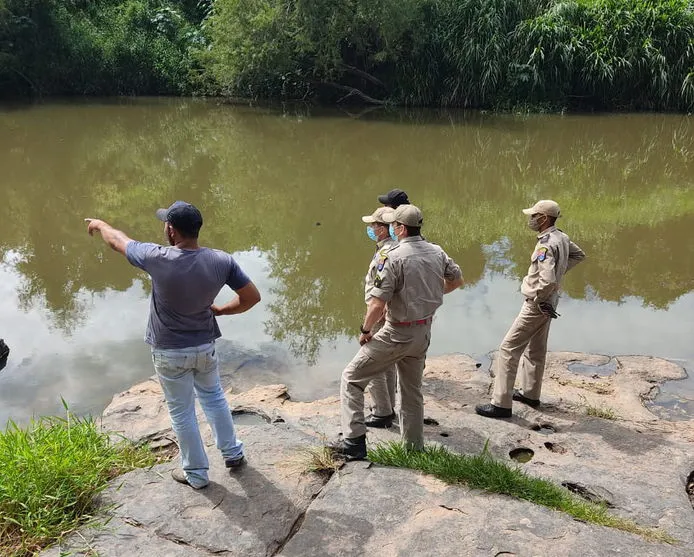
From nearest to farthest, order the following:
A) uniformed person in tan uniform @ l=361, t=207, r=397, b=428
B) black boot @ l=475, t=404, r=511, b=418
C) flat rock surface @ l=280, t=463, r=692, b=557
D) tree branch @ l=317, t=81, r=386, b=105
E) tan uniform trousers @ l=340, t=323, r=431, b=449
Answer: flat rock surface @ l=280, t=463, r=692, b=557 < tan uniform trousers @ l=340, t=323, r=431, b=449 < uniformed person in tan uniform @ l=361, t=207, r=397, b=428 < black boot @ l=475, t=404, r=511, b=418 < tree branch @ l=317, t=81, r=386, b=105

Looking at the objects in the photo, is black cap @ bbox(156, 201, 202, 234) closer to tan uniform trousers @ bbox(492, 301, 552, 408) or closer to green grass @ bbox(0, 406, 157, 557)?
green grass @ bbox(0, 406, 157, 557)

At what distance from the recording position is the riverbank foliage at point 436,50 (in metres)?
19.8

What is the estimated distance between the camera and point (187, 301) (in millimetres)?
3418

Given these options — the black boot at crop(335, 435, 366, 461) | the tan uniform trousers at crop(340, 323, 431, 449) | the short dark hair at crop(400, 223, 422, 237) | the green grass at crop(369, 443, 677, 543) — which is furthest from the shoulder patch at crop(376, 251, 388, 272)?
the green grass at crop(369, 443, 677, 543)

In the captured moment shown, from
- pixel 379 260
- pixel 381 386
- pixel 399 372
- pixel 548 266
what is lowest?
pixel 381 386

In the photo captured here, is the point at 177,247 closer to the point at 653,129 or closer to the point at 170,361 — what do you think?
the point at 170,361

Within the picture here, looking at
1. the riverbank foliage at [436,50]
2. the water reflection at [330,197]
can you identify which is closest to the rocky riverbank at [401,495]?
the water reflection at [330,197]

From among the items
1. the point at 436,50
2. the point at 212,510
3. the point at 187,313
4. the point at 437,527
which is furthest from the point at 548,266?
the point at 436,50

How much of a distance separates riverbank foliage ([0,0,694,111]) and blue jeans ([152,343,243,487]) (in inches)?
692

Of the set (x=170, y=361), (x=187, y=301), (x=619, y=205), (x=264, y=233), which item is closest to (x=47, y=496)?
(x=170, y=361)

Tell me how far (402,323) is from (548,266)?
1.45 metres

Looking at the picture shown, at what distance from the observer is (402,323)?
3.98 m

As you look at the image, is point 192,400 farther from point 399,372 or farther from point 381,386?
point 381,386

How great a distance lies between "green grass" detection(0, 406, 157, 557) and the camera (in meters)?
3.25
